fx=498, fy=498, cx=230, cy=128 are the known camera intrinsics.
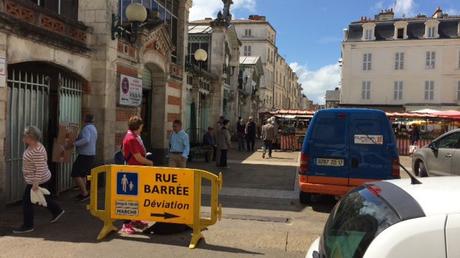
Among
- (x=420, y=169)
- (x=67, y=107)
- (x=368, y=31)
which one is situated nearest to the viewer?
(x=67, y=107)

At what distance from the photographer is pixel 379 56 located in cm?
4944

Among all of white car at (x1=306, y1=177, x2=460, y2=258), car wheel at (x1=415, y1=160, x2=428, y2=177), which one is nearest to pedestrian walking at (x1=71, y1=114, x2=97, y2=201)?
white car at (x1=306, y1=177, x2=460, y2=258)

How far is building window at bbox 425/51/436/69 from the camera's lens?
4772 centimetres

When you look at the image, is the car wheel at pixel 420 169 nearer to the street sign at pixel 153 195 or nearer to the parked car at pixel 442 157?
the parked car at pixel 442 157

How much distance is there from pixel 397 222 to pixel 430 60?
1961 inches

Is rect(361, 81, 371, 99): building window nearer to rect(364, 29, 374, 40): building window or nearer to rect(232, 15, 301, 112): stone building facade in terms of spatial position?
rect(364, 29, 374, 40): building window

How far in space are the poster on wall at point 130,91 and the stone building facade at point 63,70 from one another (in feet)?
0.35

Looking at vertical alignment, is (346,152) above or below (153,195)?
above

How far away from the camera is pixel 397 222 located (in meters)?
2.13

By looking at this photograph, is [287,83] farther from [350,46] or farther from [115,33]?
[115,33]

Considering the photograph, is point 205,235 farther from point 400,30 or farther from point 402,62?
point 400,30

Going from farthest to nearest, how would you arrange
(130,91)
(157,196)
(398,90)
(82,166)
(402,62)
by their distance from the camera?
(398,90), (402,62), (130,91), (82,166), (157,196)

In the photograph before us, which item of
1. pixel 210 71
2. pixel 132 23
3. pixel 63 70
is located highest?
pixel 210 71

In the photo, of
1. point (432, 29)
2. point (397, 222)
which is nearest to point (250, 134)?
point (397, 222)
